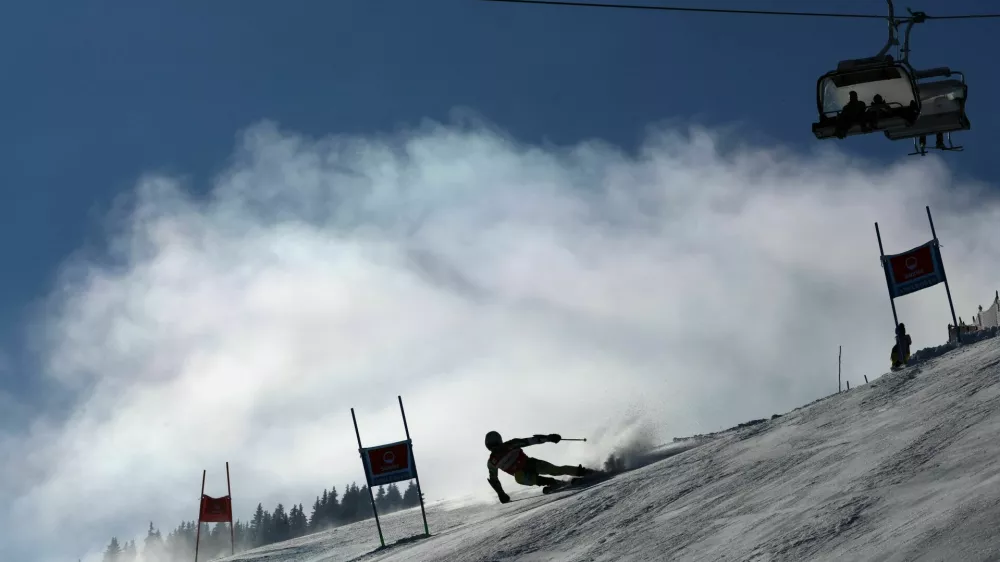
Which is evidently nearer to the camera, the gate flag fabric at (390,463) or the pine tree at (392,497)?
the gate flag fabric at (390,463)

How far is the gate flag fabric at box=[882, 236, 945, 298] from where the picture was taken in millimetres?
19594

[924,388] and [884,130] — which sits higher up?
[884,130]

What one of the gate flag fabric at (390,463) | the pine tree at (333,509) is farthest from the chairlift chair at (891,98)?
the pine tree at (333,509)

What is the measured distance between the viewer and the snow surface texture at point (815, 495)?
9.62 m

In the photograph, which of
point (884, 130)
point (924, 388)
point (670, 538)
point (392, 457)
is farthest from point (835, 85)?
point (392, 457)

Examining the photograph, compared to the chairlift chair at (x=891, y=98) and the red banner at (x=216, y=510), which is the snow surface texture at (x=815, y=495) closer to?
the chairlift chair at (x=891, y=98)

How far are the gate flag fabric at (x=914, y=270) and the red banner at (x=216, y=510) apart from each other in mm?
22253

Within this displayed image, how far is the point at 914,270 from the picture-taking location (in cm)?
1977

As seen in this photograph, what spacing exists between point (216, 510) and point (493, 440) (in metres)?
16.4

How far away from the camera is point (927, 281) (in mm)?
19625

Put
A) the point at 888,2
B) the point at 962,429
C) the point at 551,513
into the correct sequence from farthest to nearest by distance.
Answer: the point at 551,513
the point at 888,2
the point at 962,429

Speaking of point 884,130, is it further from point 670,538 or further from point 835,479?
point 670,538

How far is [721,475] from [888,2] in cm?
711

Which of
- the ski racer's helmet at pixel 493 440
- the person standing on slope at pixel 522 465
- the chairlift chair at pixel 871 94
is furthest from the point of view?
the ski racer's helmet at pixel 493 440
